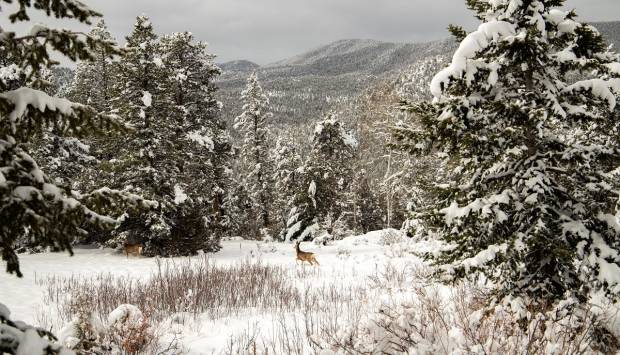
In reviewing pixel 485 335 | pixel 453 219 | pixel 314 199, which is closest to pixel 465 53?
pixel 453 219

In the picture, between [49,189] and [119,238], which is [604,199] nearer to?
[49,189]

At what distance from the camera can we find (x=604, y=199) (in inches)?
231

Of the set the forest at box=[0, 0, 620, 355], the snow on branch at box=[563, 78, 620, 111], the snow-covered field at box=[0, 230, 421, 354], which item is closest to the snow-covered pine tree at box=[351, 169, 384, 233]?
the snow-covered field at box=[0, 230, 421, 354]

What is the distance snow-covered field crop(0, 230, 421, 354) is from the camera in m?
6.34

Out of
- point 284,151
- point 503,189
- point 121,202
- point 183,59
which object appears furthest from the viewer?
point 284,151

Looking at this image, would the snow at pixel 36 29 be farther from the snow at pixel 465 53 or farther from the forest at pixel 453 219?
the snow at pixel 465 53

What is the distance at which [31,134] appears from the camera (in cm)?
268

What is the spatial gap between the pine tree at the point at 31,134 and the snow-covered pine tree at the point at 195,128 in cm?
1719

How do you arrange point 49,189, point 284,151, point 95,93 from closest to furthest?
point 49,189 < point 95,93 < point 284,151

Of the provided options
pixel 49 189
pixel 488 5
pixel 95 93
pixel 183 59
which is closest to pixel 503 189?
pixel 488 5

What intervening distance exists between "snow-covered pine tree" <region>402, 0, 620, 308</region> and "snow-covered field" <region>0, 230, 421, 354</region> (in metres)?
2.24

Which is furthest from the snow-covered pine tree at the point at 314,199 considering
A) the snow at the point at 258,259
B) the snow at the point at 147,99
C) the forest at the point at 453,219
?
the forest at the point at 453,219

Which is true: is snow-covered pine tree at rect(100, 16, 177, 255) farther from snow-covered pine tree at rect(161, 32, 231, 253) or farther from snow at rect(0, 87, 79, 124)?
snow at rect(0, 87, 79, 124)

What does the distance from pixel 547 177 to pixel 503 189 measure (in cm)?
59
